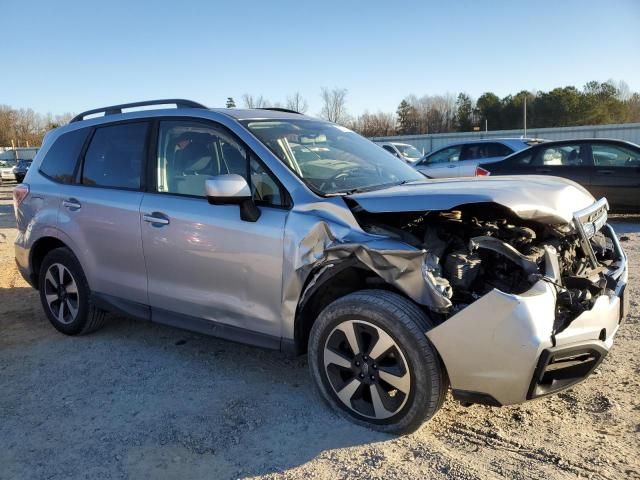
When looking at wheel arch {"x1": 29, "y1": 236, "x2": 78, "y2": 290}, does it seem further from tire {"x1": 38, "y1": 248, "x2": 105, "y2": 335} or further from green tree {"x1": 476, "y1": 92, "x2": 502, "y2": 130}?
green tree {"x1": 476, "y1": 92, "x2": 502, "y2": 130}

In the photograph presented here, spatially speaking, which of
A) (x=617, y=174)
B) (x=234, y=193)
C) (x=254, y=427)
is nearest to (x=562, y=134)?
(x=617, y=174)

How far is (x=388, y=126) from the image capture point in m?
60.6

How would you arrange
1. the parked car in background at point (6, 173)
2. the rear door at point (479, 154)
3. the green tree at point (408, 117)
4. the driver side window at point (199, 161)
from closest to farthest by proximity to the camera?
the driver side window at point (199, 161)
the rear door at point (479, 154)
the parked car in background at point (6, 173)
the green tree at point (408, 117)

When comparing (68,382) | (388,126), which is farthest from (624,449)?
(388,126)

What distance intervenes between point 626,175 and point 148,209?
28.5 ft

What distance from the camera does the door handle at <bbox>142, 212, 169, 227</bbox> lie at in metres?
3.73

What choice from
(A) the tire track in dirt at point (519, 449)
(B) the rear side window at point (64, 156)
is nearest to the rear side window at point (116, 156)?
(B) the rear side window at point (64, 156)

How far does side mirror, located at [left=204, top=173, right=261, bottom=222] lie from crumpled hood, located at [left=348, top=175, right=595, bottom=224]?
0.62 m

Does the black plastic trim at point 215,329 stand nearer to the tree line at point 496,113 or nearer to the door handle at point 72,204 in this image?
the door handle at point 72,204

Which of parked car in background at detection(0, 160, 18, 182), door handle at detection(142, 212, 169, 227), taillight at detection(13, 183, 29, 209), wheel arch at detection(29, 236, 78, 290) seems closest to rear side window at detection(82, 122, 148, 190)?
door handle at detection(142, 212, 169, 227)

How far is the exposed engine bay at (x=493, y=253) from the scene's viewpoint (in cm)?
280

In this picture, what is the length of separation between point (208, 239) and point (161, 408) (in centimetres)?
110

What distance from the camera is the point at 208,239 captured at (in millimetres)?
3484

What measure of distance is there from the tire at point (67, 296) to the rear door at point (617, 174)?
28.6 feet
